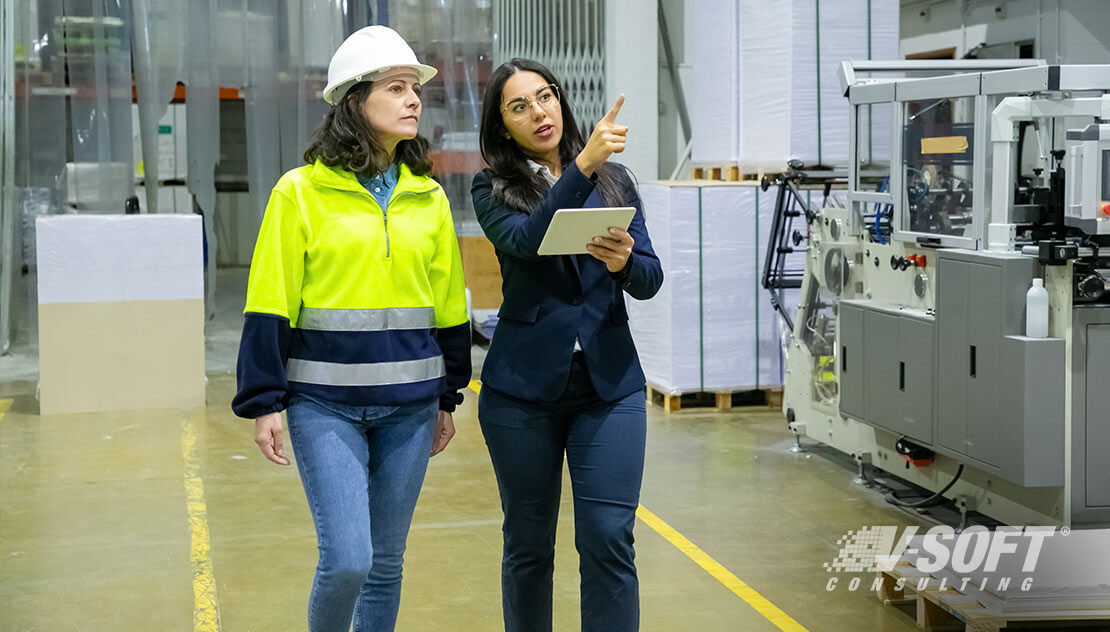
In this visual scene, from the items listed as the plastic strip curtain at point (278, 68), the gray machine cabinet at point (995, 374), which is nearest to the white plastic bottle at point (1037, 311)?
the gray machine cabinet at point (995, 374)

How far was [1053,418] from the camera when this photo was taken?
14.9 ft

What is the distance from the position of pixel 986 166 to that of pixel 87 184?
7.76 meters

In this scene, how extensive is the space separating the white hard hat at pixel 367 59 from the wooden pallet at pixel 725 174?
550cm

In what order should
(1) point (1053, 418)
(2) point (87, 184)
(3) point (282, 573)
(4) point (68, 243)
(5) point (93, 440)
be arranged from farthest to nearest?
(2) point (87, 184), (4) point (68, 243), (5) point (93, 440), (3) point (282, 573), (1) point (1053, 418)

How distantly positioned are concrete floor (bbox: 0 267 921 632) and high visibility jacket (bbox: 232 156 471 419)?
1719 millimetres

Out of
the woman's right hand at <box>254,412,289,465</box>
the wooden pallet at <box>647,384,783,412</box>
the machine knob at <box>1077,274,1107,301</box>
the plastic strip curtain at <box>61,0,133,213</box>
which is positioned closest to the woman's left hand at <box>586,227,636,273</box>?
the woman's right hand at <box>254,412,289,465</box>

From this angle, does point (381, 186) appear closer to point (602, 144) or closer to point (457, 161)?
point (602, 144)

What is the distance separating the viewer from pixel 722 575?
481 centimetres

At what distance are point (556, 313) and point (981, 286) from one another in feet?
8.42

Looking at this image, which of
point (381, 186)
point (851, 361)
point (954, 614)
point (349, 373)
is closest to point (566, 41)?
point (851, 361)

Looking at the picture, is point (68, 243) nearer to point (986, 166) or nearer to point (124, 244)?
point (124, 244)

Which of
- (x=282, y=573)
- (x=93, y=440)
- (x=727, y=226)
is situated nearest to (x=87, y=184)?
(x=93, y=440)

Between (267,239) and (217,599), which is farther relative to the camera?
(217,599)

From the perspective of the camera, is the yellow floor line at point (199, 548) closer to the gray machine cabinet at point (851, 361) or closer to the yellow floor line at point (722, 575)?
the yellow floor line at point (722, 575)
